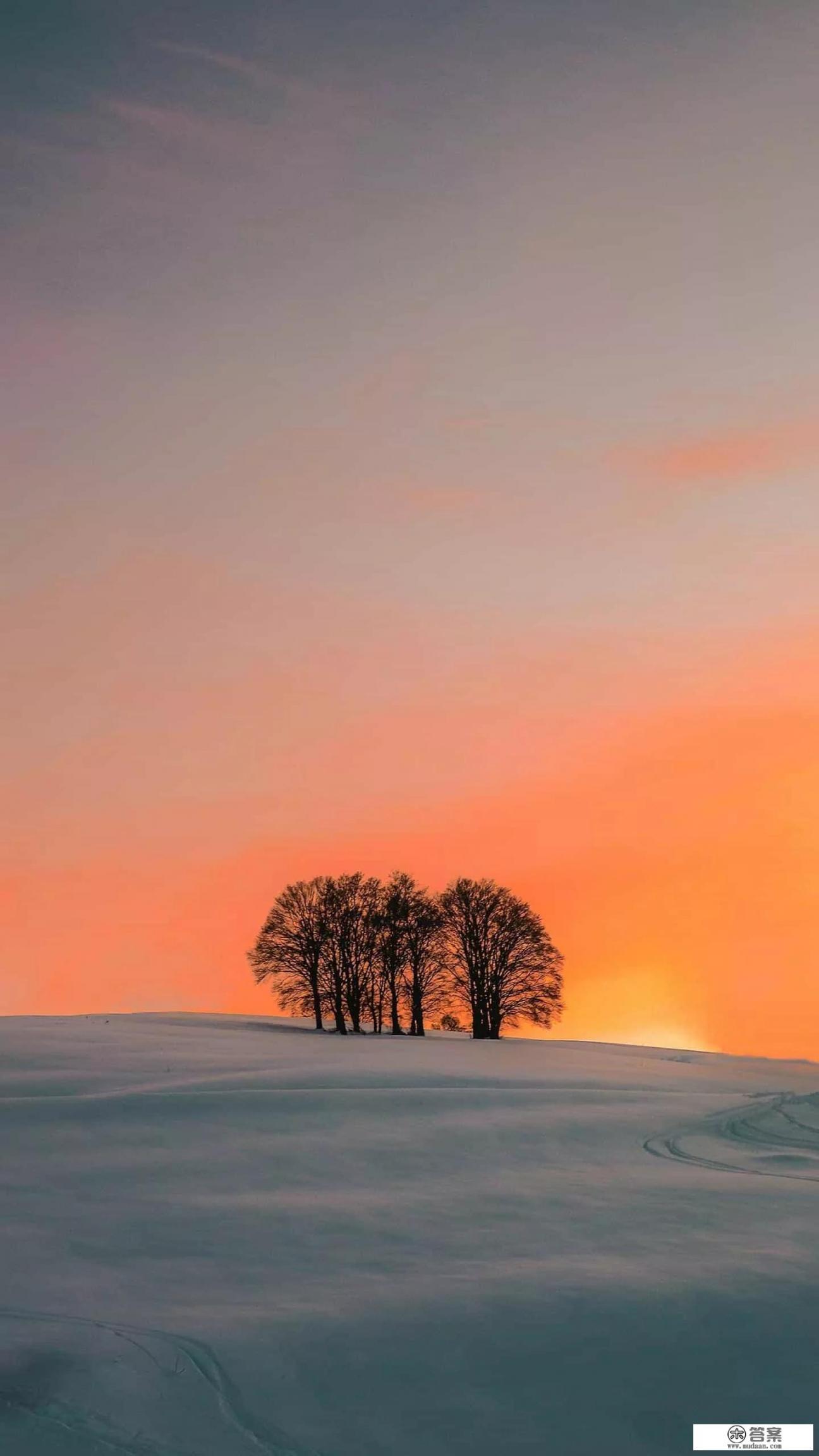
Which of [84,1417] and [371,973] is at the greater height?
Result: [371,973]

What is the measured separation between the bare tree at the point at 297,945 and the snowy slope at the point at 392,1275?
37.1m

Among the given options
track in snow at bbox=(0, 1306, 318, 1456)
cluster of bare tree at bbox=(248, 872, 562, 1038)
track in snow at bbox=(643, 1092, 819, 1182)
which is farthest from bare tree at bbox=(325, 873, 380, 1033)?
track in snow at bbox=(0, 1306, 318, 1456)

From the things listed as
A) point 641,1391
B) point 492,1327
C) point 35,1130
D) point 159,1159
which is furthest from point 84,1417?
point 35,1130

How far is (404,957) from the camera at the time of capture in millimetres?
64375

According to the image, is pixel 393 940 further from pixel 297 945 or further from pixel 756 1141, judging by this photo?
pixel 756 1141

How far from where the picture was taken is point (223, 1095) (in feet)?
85.8

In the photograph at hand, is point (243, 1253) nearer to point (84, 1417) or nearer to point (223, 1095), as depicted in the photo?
point (84, 1417)

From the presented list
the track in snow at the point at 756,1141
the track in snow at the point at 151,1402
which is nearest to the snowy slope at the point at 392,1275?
the track in snow at the point at 151,1402

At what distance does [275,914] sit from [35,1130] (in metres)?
42.7

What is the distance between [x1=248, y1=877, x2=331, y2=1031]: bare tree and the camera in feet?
210
